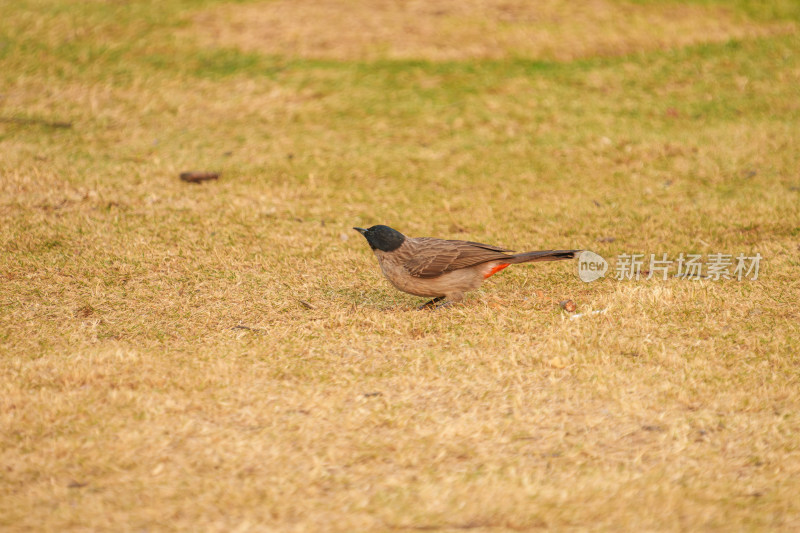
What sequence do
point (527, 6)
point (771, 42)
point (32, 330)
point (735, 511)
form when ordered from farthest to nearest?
1. point (527, 6)
2. point (771, 42)
3. point (32, 330)
4. point (735, 511)

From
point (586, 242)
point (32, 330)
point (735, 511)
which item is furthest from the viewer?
point (586, 242)

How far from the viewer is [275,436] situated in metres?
4.53

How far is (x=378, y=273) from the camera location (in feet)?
24.0

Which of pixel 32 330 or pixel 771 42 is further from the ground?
pixel 771 42

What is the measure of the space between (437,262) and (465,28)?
7.94 m

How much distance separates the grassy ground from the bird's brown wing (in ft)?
1.30

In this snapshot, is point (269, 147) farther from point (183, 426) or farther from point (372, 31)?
point (183, 426)

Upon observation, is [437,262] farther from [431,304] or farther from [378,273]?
[378,273]

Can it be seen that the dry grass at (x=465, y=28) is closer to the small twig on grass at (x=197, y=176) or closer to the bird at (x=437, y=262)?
the small twig on grass at (x=197, y=176)

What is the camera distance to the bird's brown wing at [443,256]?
20.2ft

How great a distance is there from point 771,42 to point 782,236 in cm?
620

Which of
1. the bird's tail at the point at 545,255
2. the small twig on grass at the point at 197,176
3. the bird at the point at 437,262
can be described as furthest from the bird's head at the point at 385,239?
the small twig on grass at the point at 197,176

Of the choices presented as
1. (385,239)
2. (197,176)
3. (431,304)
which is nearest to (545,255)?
(431,304)

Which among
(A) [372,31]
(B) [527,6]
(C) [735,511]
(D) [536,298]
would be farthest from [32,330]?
(B) [527,6]
